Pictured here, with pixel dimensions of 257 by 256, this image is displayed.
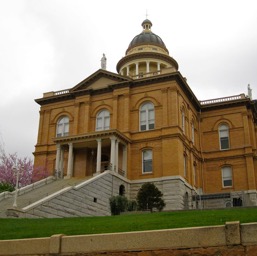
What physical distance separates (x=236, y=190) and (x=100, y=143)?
1449 centimetres

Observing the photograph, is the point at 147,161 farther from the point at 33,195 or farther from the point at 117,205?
the point at 33,195

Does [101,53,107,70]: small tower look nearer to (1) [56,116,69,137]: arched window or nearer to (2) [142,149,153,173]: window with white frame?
(1) [56,116,69,137]: arched window

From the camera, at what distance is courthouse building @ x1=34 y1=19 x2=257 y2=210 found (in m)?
36.8

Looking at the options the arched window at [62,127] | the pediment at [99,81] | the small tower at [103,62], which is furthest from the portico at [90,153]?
the small tower at [103,62]

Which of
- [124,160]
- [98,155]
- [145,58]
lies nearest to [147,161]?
[124,160]

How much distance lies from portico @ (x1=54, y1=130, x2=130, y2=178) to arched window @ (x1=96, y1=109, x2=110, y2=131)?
2.54 m

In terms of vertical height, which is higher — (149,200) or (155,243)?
(149,200)

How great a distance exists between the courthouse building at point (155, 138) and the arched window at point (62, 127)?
4.2 inches

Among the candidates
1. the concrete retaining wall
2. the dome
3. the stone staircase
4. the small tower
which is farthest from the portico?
the concrete retaining wall

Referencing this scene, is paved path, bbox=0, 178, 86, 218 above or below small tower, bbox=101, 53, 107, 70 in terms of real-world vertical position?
below

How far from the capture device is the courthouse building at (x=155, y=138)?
36.8m

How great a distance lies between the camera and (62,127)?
43438mm

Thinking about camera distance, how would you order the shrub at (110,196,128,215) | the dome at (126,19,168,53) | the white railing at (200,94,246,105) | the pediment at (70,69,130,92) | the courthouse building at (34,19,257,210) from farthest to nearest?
1. the dome at (126,19,168,53)
2. the white railing at (200,94,246,105)
3. the pediment at (70,69,130,92)
4. the courthouse building at (34,19,257,210)
5. the shrub at (110,196,128,215)

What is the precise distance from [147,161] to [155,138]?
7.14 feet
